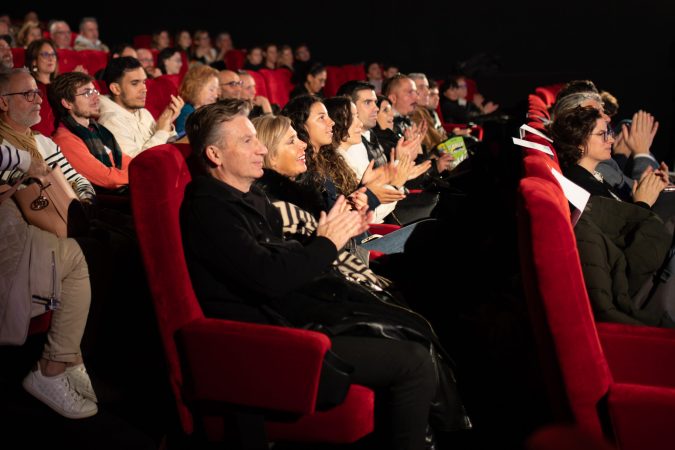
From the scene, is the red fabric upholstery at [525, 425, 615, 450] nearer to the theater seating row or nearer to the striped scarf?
the theater seating row

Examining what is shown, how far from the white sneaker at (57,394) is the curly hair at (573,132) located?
1.71m

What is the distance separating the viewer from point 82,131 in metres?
2.81

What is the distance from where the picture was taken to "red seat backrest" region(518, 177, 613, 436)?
1336 millimetres

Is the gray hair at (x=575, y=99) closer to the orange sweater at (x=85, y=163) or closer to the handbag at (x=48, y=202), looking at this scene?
the orange sweater at (x=85, y=163)

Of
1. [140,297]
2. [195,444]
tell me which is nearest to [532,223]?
[195,444]

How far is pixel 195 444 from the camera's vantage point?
6.43 ft

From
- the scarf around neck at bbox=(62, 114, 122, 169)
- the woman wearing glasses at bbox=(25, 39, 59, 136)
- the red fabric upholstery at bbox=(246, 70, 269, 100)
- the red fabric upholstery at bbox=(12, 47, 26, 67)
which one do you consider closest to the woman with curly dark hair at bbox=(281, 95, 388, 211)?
the scarf around neck at bbox=(62, 114, 122, 169)

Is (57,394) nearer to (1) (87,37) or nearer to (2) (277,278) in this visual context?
(2) (277,278)

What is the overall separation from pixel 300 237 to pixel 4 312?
79 centimetres

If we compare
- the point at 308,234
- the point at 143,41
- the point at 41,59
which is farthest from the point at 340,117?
the point at 143,41

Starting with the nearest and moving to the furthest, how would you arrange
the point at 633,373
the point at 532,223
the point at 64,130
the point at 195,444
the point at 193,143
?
1. the point at 532,223
2. the point at 633,373
3. the point at 193,143
4. the point at 195,444
5. the point at 64,130

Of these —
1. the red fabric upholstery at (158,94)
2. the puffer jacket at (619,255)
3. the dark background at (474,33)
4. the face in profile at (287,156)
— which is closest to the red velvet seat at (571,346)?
the puffer jacket at (619,255)

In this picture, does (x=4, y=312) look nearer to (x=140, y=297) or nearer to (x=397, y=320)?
(x=140, y=297)

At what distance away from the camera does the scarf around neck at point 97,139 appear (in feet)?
9.19
